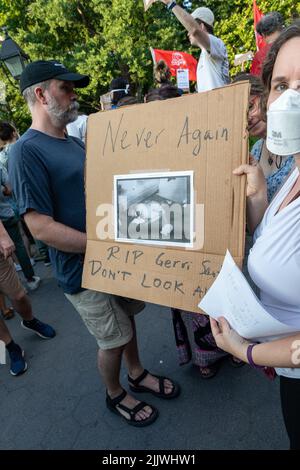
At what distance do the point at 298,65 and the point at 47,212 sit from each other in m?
1.04

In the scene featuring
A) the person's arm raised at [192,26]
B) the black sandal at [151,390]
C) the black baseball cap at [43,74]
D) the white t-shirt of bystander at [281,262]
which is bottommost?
the black sandal at [151,390]

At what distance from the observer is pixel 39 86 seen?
151 cm

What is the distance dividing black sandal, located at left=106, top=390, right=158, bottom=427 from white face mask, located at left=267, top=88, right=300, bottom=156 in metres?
1.69

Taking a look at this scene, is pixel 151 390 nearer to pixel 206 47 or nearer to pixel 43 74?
pixel 43 74

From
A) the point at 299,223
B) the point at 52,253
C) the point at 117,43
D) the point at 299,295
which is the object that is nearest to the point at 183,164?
the point at 299,223

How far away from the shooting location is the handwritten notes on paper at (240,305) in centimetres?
77

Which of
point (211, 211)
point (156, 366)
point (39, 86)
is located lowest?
point (156, 366)

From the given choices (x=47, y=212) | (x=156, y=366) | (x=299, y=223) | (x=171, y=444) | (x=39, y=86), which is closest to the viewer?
(x=299, y=223)

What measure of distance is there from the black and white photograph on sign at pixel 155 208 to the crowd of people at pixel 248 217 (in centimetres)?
18

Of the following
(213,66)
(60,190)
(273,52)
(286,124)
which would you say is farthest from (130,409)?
(213,66)

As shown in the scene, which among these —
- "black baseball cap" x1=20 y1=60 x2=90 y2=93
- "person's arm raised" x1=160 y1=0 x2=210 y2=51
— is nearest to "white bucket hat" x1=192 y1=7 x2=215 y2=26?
"person's arm raised" x1=160 y1=0 x2=210 y2=51

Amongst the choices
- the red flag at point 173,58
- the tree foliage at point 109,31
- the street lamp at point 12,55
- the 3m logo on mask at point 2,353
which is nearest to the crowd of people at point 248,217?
the 3m logo on mask at point 2,353

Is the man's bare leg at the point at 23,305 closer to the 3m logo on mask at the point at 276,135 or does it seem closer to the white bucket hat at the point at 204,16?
the 3m logo on mask at the point at 276,135
